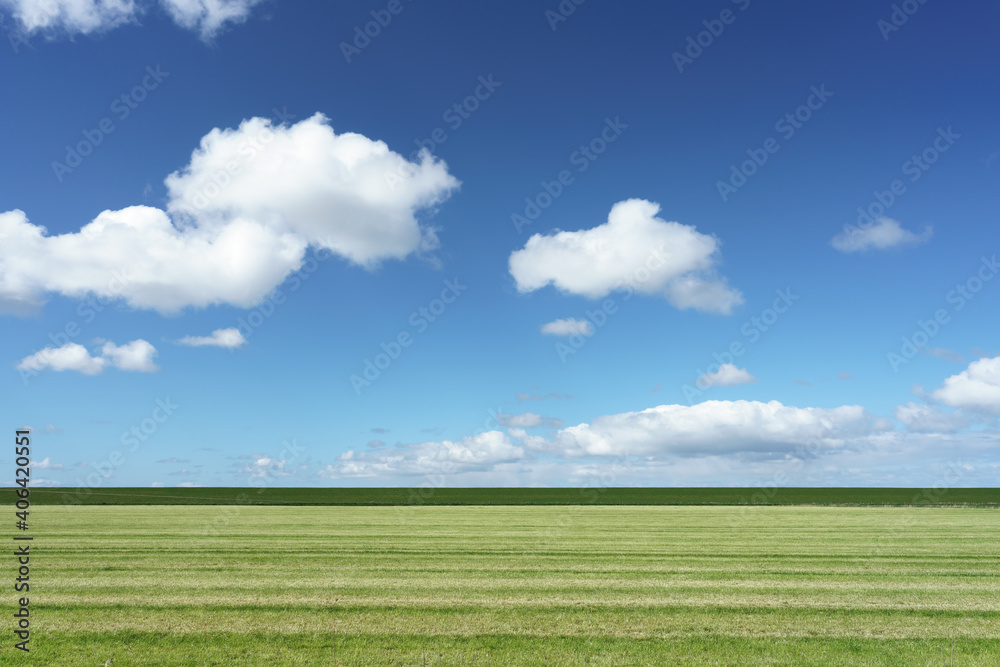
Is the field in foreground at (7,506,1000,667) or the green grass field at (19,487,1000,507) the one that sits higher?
the field in foreground at (7,506,1000,667)

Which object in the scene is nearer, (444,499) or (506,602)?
(506,602)

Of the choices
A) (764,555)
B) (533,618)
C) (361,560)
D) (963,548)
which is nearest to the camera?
(533,618)

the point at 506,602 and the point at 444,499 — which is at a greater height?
the point at 506,602

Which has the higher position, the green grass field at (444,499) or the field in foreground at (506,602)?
the field in foreground at (506,602)

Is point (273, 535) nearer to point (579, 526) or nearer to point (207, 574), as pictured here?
point (207, 574)

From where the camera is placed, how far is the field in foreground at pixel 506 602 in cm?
1342

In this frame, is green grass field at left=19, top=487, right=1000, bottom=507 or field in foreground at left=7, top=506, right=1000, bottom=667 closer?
field in foreground at left=7, top=506, right=1000, bottom=667

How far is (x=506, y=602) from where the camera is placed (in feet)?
57.8

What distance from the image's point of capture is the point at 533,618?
15.9 meters

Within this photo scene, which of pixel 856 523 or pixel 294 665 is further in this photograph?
pixel 856 523

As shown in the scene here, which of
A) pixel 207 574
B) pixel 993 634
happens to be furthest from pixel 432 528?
pixel 993 634

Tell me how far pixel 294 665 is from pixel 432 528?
Answer: 29274mm

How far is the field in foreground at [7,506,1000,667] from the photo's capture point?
13.4 meters

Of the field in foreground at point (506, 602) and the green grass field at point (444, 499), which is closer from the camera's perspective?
the field in foreground at point (506, 602)
